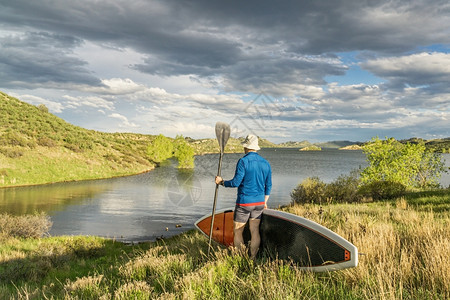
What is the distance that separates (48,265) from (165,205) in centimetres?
2078

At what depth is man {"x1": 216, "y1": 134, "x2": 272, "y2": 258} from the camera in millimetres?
6199

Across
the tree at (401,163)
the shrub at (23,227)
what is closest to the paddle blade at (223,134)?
the shrub at (23,227)

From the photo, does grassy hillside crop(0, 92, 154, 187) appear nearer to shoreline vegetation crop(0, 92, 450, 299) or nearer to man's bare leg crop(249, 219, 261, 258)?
shoreline vegetation crop(0, 92, 450, 299)

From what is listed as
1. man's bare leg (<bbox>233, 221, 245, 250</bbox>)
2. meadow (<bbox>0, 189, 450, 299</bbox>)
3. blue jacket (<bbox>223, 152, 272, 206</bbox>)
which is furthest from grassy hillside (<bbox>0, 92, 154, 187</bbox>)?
blue jacket (<bbox>223, 152, 272, 206</bbox>)

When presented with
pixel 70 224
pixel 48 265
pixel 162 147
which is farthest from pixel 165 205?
pixel 162 147

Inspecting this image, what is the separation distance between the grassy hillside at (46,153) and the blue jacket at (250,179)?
40504 millimetres

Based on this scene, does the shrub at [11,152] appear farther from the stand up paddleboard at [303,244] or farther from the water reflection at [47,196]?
the stand up paddleboard at [303,244]

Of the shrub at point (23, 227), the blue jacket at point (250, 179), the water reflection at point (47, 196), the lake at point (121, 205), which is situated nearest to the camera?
the blue jacket at point (250, 179)

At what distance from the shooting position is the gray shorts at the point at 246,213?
6301 millimetres

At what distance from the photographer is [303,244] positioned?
19.7 feet

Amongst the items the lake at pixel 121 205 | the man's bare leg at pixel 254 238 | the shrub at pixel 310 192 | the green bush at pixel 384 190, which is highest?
the man's bare leg at pixel 254 238

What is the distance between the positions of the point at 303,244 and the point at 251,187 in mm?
1464

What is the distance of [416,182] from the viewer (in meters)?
27.3

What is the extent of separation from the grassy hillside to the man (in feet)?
132
